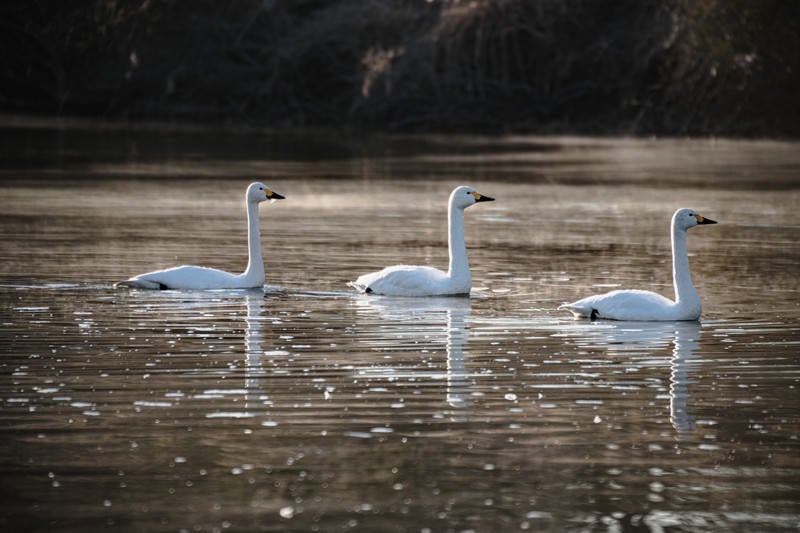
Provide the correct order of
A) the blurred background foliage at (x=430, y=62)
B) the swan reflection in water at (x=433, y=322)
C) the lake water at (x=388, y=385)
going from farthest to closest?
the blurred background foliage at (x=430, y=62)
the swan reflection in water at (x=433, y=322)
the lake water at (x=388, y=385)

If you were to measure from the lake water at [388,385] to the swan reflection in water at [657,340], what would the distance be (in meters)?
0.04

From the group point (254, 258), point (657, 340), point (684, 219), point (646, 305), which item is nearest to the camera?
point (657, 340)

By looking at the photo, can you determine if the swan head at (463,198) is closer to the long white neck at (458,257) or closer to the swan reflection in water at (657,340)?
the long white neck at (458,257)

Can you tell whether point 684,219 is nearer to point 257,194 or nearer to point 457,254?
point 457,254

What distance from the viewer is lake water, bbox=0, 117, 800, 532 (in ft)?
21.9

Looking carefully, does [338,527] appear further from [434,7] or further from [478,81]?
[434,7]

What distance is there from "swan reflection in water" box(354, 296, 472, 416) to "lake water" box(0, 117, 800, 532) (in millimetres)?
39

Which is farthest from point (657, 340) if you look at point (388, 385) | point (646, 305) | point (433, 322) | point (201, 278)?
point (201, 278)

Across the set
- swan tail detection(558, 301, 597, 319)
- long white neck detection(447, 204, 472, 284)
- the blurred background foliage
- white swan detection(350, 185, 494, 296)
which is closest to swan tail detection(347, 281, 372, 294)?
white swan detection(350, 185, 494, 296)

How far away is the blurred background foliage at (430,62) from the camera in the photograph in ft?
157

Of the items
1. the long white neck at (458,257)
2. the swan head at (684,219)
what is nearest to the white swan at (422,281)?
the long white neck at (458,257)

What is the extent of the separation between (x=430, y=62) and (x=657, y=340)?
40.5 m

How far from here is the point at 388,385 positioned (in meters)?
9.25

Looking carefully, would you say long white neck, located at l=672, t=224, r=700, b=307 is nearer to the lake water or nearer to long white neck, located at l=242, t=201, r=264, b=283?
the lake water
